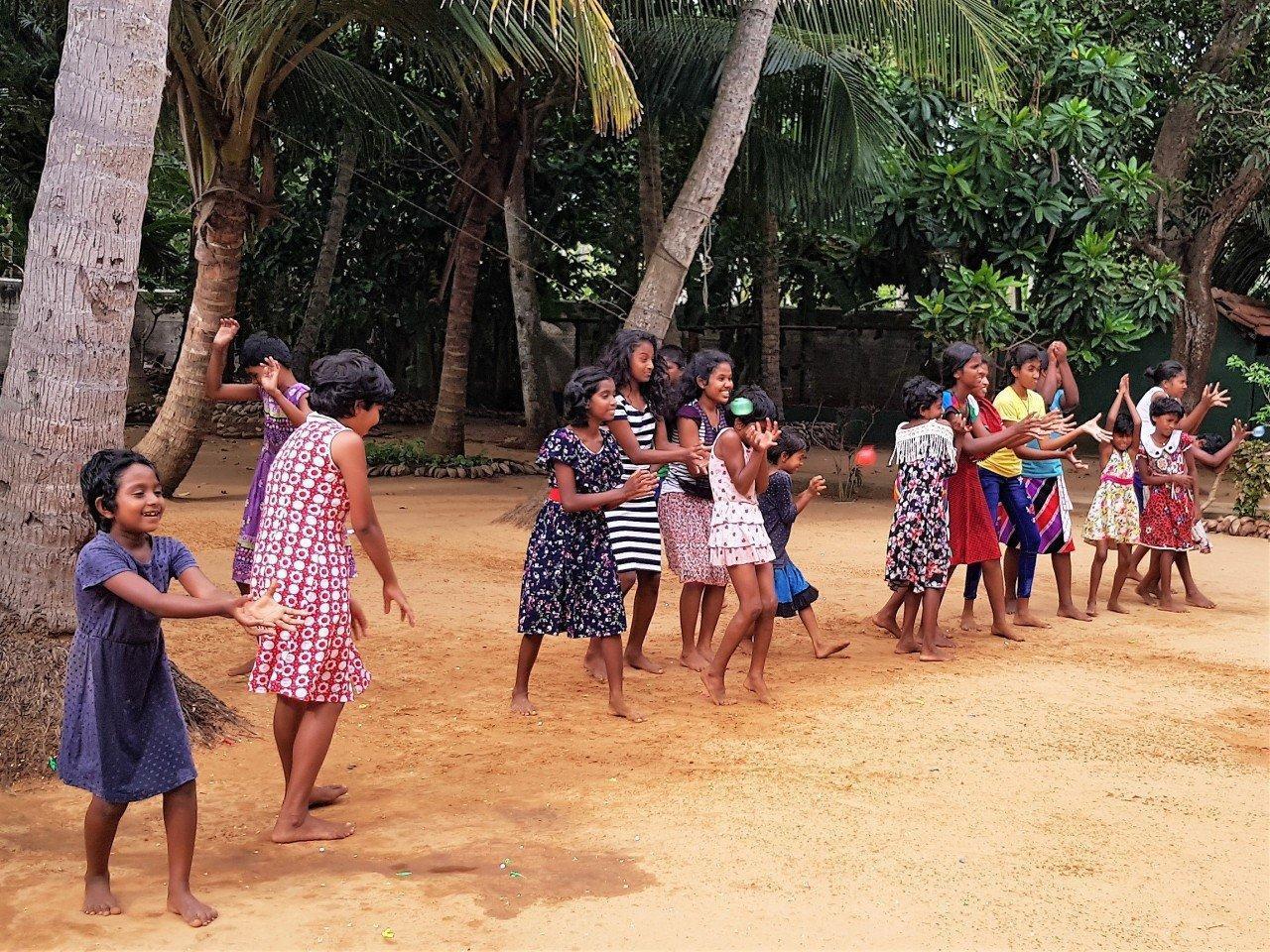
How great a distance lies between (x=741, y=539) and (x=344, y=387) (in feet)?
6.86

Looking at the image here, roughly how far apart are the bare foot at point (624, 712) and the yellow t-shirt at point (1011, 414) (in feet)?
9.43

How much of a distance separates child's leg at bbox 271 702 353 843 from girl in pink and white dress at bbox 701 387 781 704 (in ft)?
6.74

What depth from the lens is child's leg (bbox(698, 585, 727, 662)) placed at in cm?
623

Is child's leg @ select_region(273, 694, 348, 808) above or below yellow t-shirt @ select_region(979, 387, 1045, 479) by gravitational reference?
below

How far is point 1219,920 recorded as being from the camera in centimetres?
350

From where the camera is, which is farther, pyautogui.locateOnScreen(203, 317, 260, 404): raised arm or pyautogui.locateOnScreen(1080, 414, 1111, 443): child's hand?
pyautogui.locateOnScreen(1080, 414, 1111, 443): child's hand

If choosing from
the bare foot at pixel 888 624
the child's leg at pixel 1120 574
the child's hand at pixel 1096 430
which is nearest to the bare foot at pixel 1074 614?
the child's leg at pixel 1120 574

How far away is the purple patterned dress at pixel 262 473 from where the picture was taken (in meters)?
5.44

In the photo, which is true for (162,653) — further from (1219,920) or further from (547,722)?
(1219,920)

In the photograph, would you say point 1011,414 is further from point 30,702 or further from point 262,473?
point 30,702

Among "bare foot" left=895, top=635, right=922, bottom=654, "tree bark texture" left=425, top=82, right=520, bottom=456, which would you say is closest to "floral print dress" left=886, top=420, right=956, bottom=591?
"bare foot" left=895, top=635, right=922, bottom=654

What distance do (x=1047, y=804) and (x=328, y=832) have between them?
94.2 inches

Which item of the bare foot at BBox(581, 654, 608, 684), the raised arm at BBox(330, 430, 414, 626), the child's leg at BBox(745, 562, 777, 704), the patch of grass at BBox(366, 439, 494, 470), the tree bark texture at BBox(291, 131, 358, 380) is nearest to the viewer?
the raised arm at BBox(330, 430, 414, 626)

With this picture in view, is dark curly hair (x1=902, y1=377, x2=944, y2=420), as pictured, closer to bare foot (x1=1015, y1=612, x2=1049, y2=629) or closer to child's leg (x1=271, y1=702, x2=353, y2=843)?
bare foot (x1=1015, y1=612, x2=1049, y2=629)
